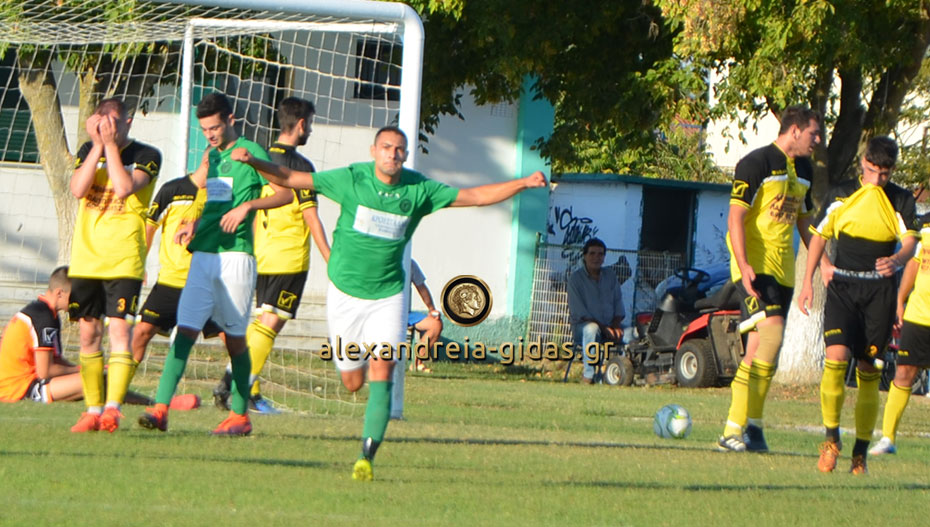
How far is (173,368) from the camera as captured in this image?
8.80 metres

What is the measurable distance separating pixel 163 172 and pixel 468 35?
4414 mm

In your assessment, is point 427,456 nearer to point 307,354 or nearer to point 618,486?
point 618,486

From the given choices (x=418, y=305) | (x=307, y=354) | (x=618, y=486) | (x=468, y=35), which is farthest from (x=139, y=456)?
(x=418, y=305)

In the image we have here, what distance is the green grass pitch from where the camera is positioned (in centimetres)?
604

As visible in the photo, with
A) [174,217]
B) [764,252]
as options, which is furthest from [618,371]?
[174,217]

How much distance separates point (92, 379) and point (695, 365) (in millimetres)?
11312

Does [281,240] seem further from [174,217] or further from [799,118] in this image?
[799,118]

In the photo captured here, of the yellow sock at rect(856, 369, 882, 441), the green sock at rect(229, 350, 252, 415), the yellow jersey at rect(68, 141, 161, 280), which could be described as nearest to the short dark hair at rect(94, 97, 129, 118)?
the yellow jersey at rect(68, 141, 161, 280)

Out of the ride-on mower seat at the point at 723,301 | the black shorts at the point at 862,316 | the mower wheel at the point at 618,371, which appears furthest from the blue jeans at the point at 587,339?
the black shorts at the point at 862,316

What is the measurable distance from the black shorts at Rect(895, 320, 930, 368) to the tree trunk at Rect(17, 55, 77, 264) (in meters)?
11.5

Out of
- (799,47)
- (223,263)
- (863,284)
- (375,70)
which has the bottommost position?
(223,263)

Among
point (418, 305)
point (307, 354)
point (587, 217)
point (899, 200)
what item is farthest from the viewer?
point (587, 217)

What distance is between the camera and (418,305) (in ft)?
78.1

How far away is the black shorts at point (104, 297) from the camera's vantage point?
337 inches
